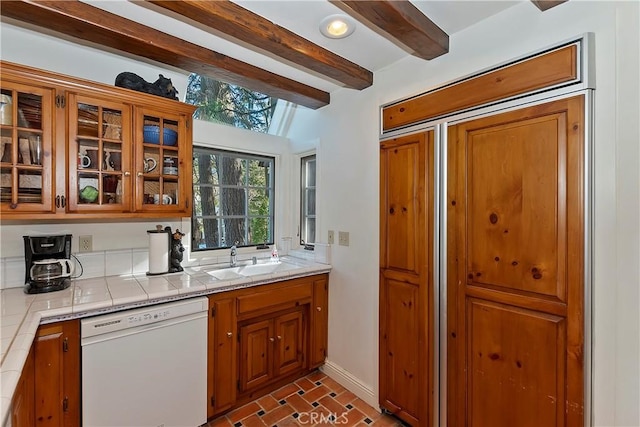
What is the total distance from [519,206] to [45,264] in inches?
101

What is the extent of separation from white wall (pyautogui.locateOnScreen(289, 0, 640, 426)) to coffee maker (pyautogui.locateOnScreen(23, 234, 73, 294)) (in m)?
1.92

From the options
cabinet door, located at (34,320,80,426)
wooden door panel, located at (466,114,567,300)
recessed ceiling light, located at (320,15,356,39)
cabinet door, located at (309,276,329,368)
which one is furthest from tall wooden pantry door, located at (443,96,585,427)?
cabinet door, located at (34,320,80,426)

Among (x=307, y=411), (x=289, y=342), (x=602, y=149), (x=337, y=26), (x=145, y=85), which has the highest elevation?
(x=337, y=26)

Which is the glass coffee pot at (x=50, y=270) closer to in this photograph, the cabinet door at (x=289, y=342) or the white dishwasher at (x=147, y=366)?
the white dishwasher at (x=147, y=366)

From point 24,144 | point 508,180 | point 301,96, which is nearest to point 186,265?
point 24,144

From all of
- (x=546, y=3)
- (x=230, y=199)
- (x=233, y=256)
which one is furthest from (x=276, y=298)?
(x=546, y=3)

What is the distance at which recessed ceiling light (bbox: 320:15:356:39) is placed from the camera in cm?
155

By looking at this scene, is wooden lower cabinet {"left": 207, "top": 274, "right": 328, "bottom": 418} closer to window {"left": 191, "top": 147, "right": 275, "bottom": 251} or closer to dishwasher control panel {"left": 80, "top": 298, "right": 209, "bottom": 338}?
dishwasher control panel {"left": 80, "top": 298, "right": 209, "bottom": 338}

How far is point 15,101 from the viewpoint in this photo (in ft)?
4.98

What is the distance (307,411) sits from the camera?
2.05 meters

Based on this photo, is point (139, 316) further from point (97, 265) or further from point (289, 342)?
point (289, 342)

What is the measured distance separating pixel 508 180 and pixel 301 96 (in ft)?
5.30

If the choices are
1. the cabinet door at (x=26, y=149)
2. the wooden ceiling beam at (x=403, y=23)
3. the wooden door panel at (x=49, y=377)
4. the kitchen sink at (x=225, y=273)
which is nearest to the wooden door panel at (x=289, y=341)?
the kitchen sink at (x=225, y=273)

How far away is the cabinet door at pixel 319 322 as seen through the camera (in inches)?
96.7
